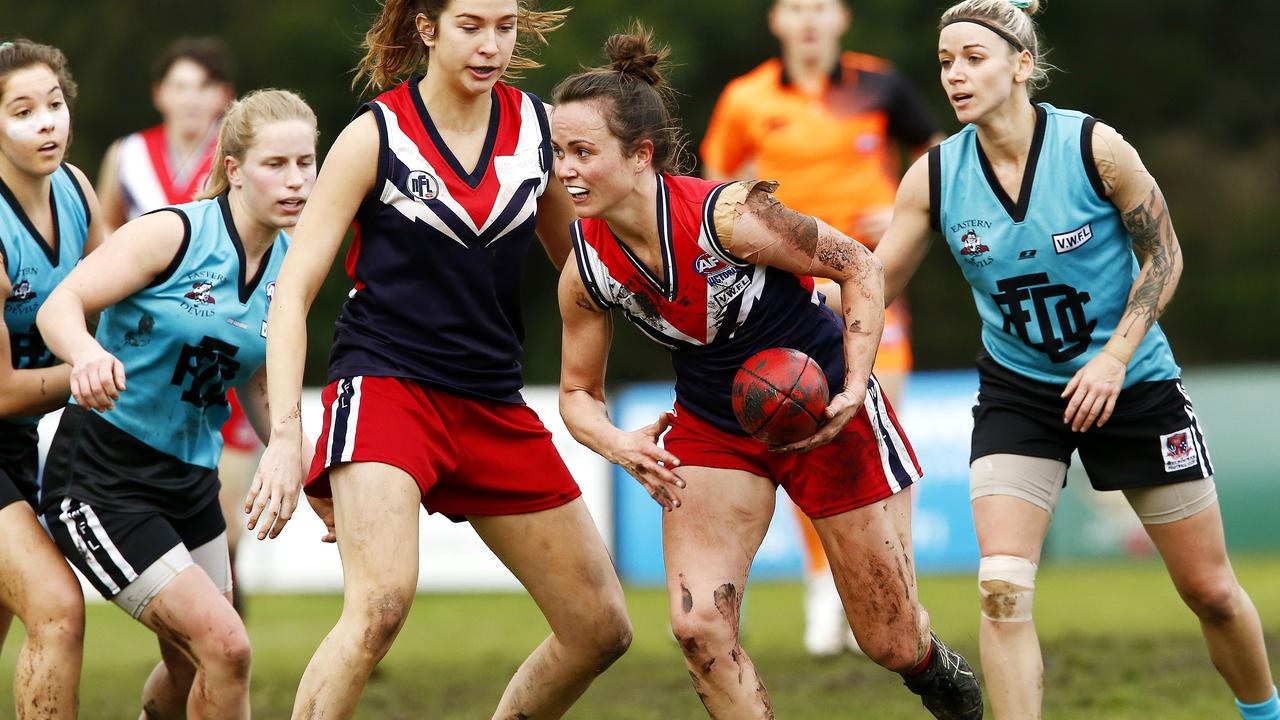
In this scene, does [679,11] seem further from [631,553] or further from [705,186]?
[705,186]

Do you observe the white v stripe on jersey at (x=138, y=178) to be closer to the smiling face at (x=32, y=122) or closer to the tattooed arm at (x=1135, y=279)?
the smiling face at (x=32, y=122)

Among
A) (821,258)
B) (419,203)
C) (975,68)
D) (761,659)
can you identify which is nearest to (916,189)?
(975,68)

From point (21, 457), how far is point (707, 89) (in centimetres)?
1954

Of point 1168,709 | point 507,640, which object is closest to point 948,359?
point 507,640

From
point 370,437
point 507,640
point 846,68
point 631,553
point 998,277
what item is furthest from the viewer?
point 631,553

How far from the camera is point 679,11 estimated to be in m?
23.8

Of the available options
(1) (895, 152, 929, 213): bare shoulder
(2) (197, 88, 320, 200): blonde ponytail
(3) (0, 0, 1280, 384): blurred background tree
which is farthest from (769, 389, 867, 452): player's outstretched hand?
(3) (0, 0, 1280, 384): blurred background tree

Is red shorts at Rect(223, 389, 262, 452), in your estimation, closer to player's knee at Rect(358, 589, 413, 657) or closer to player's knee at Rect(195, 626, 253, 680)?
player's knee at Rect(195, 626, 253, 680)

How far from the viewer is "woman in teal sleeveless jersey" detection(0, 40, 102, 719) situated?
4.89m

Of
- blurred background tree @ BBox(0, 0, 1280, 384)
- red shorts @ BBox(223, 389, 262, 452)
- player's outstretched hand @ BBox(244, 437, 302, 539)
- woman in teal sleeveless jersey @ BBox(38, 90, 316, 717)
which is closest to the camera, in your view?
player's outstretched hand @ BBox(244, 437, 302, 539)

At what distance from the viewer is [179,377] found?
5086 millimetres

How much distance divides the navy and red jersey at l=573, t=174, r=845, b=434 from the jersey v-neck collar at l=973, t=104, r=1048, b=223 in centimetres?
66

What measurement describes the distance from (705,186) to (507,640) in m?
5.41

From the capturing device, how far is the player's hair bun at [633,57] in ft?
15.8
